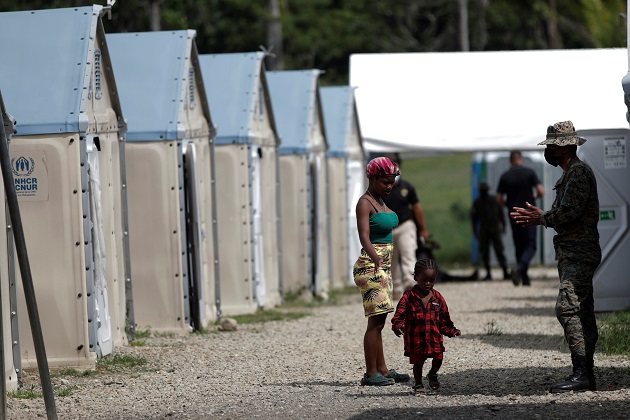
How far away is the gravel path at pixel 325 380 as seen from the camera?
305 inches

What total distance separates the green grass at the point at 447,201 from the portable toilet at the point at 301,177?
6058 mm

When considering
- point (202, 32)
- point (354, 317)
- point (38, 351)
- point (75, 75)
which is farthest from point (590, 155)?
point (202, 32)

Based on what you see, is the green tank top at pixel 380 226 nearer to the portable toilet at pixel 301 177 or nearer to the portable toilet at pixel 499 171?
the portable toilet at pixel 301 177

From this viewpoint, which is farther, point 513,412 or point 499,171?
point 499,171

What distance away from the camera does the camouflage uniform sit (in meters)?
8.19

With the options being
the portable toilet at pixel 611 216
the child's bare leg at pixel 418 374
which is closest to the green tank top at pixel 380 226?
the child's bare leg at pixel 418 374

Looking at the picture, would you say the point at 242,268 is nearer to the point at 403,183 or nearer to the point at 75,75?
the point at 403,183

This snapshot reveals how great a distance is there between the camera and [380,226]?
344 inches

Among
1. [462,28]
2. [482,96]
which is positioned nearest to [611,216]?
[482,96]

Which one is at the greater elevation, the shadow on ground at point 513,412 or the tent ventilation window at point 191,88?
the tent ventilation window at point 191,88

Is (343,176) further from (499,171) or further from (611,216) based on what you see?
(611,216)

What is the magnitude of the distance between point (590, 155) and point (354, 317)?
332cm

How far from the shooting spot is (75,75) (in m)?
10.1

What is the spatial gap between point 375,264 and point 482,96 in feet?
31.5
